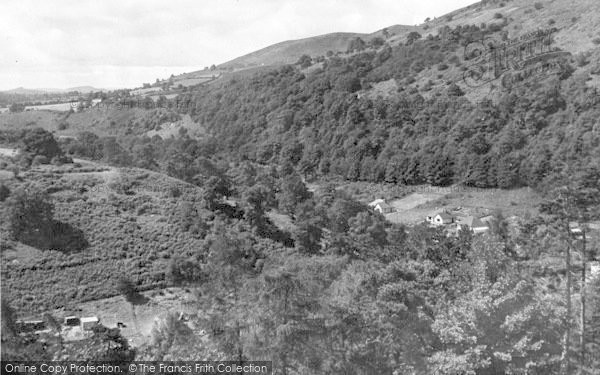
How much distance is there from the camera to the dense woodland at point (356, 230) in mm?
11406

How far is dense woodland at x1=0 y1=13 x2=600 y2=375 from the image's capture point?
37.4ft

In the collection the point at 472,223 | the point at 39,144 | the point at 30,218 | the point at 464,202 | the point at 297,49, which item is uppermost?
the point at 297,49

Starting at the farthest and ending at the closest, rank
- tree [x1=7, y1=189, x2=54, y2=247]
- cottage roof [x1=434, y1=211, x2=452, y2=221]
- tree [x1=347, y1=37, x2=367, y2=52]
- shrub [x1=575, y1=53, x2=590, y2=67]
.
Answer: tree [x1=347, y1=37, x2=367, y2=52] < shrub [x1=575, y1=53, x2=590, y2=67] < cottage roof [x1=434, y1=211, x2=452, y2=221] < tree [x1=7, y1=189, x2=54, y2=247]

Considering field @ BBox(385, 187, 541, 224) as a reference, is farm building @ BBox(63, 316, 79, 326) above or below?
above

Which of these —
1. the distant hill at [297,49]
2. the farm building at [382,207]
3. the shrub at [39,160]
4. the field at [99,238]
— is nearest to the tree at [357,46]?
the distant hill at [297,49]

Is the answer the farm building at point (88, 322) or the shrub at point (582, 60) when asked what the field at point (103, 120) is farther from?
the farm building at point (88, 322)

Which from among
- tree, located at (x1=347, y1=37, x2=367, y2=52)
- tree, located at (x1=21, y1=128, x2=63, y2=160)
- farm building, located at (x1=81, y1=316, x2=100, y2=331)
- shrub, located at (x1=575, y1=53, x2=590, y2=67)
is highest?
tree, located at (x1=347, y1=37, x2=367, y2=52)

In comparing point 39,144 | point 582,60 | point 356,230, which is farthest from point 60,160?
point 582,60

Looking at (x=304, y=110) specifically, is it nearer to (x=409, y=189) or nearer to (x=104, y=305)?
(x=409, y=189)

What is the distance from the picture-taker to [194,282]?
24547mm

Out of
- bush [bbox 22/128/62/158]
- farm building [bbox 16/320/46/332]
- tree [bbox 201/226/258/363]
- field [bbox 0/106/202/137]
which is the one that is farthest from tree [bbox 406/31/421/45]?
tree [bbox 201/226/258/363]

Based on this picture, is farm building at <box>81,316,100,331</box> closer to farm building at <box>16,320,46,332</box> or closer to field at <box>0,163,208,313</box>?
farm building at <box>16,320,46,332</box>

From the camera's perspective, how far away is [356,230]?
3127 centimetres

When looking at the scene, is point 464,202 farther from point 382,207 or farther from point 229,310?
point 229,310
